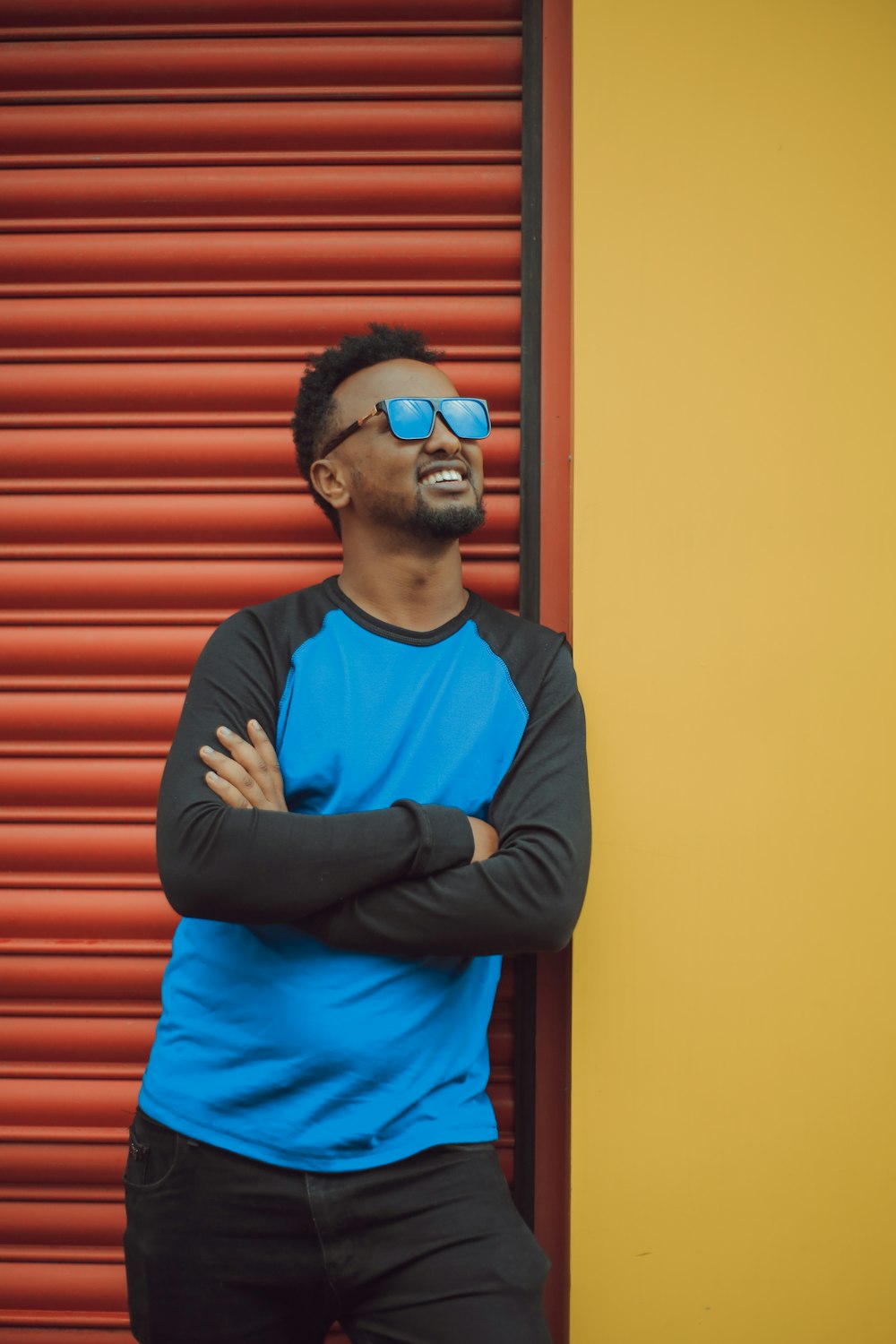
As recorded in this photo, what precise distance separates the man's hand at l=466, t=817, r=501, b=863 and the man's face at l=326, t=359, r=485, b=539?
651 mm

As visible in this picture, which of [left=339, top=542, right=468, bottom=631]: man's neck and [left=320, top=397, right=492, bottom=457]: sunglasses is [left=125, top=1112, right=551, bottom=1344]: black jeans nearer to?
[left=339, top=542, right=468, bottom=631]: man's neck

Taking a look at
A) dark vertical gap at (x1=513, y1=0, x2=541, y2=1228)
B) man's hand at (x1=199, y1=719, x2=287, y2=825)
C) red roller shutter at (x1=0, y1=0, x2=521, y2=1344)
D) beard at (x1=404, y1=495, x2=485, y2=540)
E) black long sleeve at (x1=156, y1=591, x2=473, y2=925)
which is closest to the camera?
black long sleeve at (x1=156, y1=591, x2=473, y2=925)

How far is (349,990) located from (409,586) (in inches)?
35.1

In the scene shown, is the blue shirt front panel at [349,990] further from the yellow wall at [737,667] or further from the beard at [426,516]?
the yellow wall at [737,667]

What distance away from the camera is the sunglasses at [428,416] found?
190 centimetres

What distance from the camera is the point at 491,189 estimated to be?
2.44 m

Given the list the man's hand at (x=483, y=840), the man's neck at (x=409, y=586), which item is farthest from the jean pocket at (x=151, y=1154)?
the man's neck at (x=409, y=586)

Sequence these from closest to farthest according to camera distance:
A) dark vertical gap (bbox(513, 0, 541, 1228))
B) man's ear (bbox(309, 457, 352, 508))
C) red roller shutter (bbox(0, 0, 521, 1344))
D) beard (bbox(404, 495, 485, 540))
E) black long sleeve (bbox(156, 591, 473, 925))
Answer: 1. black long sleeve (bbox(156, 591, 473, 925))
2. beard (bbox(404, 495, 485, 540))
3. man's ear (bbox(309, 457, 352, 508))
4. dark vertical gap (bbox(513, 0, 541, 1228))
5. red roller shutter (bbox(0, 0, 521, 1344))

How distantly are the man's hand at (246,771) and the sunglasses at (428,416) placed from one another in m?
0.74

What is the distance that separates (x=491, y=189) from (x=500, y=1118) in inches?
103

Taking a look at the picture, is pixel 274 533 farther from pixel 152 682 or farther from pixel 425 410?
pixel 425 410

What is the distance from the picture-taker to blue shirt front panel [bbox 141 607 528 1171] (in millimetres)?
1647

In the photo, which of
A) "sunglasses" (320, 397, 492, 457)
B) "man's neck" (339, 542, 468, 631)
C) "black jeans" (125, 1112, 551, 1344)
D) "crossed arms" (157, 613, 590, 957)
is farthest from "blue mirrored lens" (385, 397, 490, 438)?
"black jeans" (125, 1112, 551, 1344)

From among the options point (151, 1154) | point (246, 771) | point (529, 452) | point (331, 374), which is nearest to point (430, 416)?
point (331, 374)
